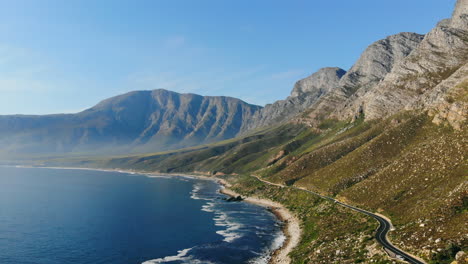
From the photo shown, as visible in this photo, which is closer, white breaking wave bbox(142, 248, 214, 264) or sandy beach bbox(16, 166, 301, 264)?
white breaking wave bbox(142, 248, 214, 264)

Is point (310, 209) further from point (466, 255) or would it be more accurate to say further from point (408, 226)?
point (466, 255)

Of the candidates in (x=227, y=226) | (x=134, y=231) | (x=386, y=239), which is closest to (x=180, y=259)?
(x=134, y=231)

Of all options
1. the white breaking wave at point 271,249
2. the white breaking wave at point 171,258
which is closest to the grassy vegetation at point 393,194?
the white breaking wave at point 271,249

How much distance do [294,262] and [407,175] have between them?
47.3 m

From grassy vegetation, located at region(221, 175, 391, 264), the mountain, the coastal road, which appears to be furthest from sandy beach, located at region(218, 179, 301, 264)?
the coastal road

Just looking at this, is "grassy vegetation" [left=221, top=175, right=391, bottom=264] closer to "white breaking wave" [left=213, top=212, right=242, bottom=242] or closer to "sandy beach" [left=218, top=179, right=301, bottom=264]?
"sandy beach" [left=218, top=179, right=301, bottom=264]

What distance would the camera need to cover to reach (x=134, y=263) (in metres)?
74.4

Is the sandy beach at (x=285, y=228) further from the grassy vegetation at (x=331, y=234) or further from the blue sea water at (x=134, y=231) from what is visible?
the blue sea water at (x=134, y=231)

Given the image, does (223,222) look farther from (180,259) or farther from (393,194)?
(393,194)

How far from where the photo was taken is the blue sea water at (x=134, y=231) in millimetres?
79062

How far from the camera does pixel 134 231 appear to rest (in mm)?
104500

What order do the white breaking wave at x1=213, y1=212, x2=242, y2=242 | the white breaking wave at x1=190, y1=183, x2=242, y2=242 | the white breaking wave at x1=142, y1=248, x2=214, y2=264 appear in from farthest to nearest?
the white breaking wave at x1=190, y1=183, x2=242, y2=242 < the white breaking wave at x1=213, y1=212, x2=242, y2=242 < the white breaking wave at x1=142, y1=248, x2=214, y2=264

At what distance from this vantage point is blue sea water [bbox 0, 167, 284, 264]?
79062 millimetres

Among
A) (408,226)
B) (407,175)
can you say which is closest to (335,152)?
(407,175)
